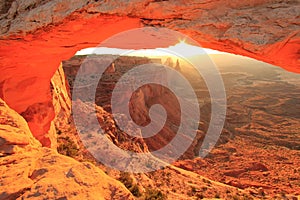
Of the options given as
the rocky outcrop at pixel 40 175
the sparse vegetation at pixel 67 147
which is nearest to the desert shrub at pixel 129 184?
the sparse vegetation at pixel 67 147

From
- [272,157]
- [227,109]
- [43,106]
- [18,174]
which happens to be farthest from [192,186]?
[227,109]

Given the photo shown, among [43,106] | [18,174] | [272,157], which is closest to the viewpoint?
[18,174]

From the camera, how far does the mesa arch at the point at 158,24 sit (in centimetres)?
281

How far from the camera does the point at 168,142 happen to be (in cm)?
1870

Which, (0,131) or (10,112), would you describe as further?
(10,112)

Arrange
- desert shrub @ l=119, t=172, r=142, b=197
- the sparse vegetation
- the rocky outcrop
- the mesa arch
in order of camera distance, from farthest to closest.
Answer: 1. the sparse vegetation
2. desert shrub @ l=119, t=172, r=142, b=197
3. the rocky outcrop
4. the mesa arch

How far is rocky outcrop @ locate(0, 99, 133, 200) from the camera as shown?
3.18m

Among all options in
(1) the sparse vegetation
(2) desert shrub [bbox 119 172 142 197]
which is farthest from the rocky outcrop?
(1) the sparse vegetation

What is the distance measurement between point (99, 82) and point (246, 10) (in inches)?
676

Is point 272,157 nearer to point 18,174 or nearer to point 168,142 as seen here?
point 168,142

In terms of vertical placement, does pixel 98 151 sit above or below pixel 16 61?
below

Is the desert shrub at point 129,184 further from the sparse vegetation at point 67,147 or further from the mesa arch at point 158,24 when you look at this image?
the mesa arch at point 158,24

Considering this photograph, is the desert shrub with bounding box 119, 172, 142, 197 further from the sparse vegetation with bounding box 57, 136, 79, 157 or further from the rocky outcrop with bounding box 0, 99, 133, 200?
the rocky outcrop with bounding box 0, 99, 133, 200

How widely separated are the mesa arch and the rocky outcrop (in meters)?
2.05
